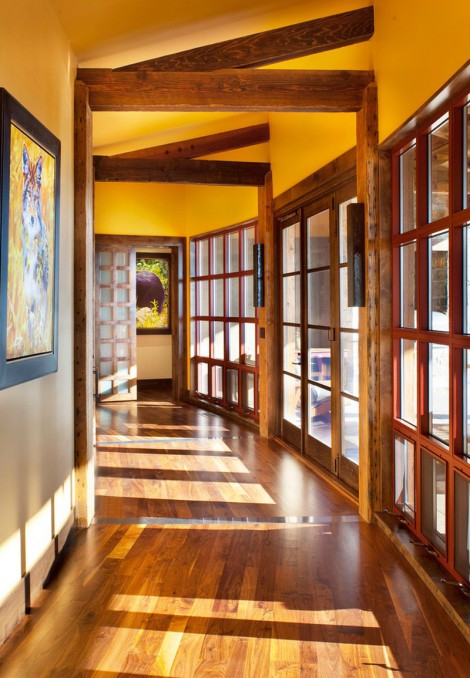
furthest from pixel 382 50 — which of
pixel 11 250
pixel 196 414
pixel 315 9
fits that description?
pixel 196 414

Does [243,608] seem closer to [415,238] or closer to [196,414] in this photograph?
[415,238]

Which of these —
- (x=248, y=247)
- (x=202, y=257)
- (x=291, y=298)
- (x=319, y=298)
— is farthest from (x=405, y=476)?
(x=202, y=257)

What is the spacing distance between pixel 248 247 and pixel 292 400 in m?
2.10

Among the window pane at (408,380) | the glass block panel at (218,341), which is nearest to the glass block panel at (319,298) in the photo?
the window pane at (408,380)

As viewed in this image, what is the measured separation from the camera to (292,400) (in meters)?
6.23

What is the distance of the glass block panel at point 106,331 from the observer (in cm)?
932

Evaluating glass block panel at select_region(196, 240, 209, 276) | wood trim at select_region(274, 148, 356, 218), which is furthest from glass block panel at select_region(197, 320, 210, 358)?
wood trim at select_region(274, 148, 356, 218)

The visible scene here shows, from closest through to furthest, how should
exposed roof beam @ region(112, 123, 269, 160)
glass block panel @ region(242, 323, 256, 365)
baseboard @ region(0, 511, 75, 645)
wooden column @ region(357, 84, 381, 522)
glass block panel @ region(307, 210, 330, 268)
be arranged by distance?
baseboard @ region(0, 511, 75, 645) → wooden column @ region(357, 84, 381, 522) → glass block panel @ region(307, 210, 330, 268) → exposed roof beam @ region(112, 123, 269, 160) → glass block panel @ region(242, 323, 256, 365)

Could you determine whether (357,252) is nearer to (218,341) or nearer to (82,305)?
(82,305)

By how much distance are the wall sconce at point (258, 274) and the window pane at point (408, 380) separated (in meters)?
3.02

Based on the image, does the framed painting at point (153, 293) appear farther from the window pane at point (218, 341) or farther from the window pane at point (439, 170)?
the window pane at point (439, 170)

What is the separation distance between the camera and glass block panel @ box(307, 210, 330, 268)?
5152mm

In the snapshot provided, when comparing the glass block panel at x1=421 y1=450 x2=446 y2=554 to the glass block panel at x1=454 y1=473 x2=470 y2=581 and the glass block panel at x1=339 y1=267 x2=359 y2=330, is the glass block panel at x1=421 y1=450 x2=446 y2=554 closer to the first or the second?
the glass block panel at x1=454 y1=473 x2=470 y2=581

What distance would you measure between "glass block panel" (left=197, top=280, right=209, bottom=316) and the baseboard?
18.0 feet
